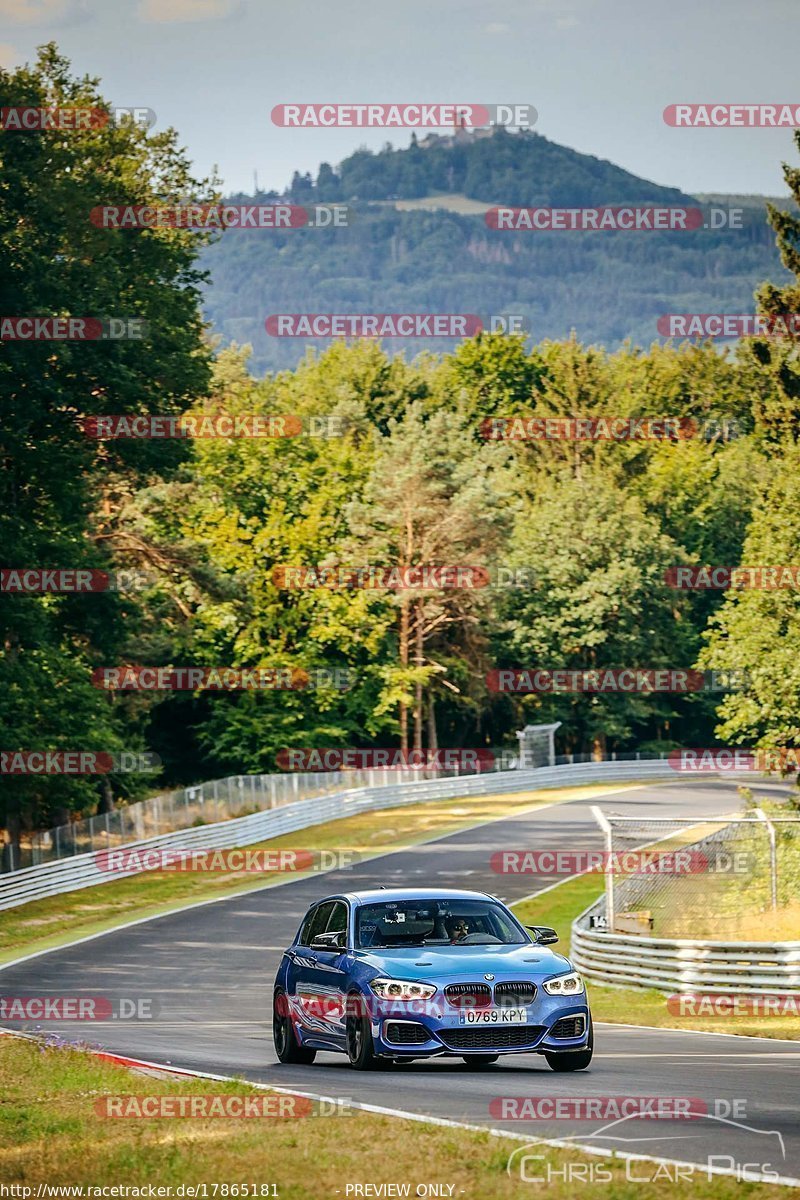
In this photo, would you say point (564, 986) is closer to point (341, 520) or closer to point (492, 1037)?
point (492, 1037)

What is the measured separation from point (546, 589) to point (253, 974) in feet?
197

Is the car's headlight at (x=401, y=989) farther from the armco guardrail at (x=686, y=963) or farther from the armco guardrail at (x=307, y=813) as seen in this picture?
the armco guardrail at (x=307, y=813)

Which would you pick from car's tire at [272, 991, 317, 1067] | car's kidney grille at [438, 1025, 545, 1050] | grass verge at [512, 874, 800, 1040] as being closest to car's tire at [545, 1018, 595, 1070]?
car's kidney grille at [438, 1025, 545, 1050]

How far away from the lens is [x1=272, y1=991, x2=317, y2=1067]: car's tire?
1573 cm

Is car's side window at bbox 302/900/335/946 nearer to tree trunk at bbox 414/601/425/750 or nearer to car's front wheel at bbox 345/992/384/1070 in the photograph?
car's front wheel at bbox 345/992/384/1070

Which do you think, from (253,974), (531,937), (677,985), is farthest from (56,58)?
(531,937)

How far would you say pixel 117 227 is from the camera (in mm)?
43781

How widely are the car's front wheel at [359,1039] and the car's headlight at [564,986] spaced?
1.45 metres

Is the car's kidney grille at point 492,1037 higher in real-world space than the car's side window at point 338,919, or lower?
lower

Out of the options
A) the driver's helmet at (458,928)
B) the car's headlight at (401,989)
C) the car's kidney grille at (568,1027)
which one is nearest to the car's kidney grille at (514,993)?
the car's kidney grille at (568,1027)

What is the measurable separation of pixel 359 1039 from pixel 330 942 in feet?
3.98

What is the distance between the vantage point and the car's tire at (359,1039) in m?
14.1

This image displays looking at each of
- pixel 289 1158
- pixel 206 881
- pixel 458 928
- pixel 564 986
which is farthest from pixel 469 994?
pixel 206 881

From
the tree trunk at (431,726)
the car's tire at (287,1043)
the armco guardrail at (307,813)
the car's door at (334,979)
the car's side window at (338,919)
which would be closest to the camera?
the car's door at (334,979)
